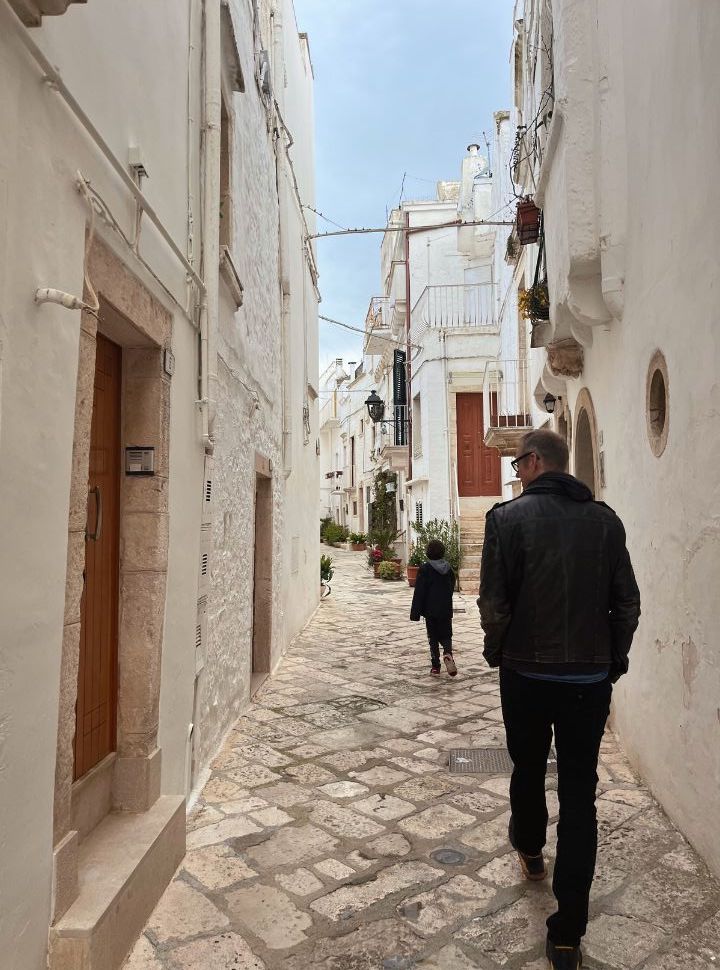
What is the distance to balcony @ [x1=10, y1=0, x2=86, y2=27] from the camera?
189cm

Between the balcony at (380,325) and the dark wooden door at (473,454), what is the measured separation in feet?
20.9

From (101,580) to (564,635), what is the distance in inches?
76.1

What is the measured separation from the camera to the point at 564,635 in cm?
260

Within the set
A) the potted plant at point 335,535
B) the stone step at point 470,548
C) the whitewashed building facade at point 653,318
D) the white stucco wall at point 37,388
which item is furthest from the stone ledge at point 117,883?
the potted plant at point 335,535

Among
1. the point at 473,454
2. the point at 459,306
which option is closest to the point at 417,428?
the point at 473,454

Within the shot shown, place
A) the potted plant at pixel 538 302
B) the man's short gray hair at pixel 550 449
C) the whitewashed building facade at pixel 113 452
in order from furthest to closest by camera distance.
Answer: the potted plant at pixel 538 302, the man's short gray hair at pixel 550 449, the whitewashed building facade at pixel 113 452

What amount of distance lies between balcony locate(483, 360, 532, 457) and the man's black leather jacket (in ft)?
24.2

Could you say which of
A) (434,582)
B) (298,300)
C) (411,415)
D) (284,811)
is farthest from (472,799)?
(411,415)

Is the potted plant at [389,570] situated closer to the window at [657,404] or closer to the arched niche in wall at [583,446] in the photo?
the arched niche in wall at [583,446]

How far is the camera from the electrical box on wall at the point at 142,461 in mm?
3328

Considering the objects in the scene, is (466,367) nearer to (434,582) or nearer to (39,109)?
(434,582)

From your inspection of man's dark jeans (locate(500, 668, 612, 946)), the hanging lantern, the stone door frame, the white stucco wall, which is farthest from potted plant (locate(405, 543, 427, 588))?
the white stucco wall

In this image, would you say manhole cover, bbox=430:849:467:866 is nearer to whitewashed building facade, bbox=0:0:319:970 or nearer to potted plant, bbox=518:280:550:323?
whitewashed building facade, bbox=0:0:319:970

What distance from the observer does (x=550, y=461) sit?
288 centimetres
